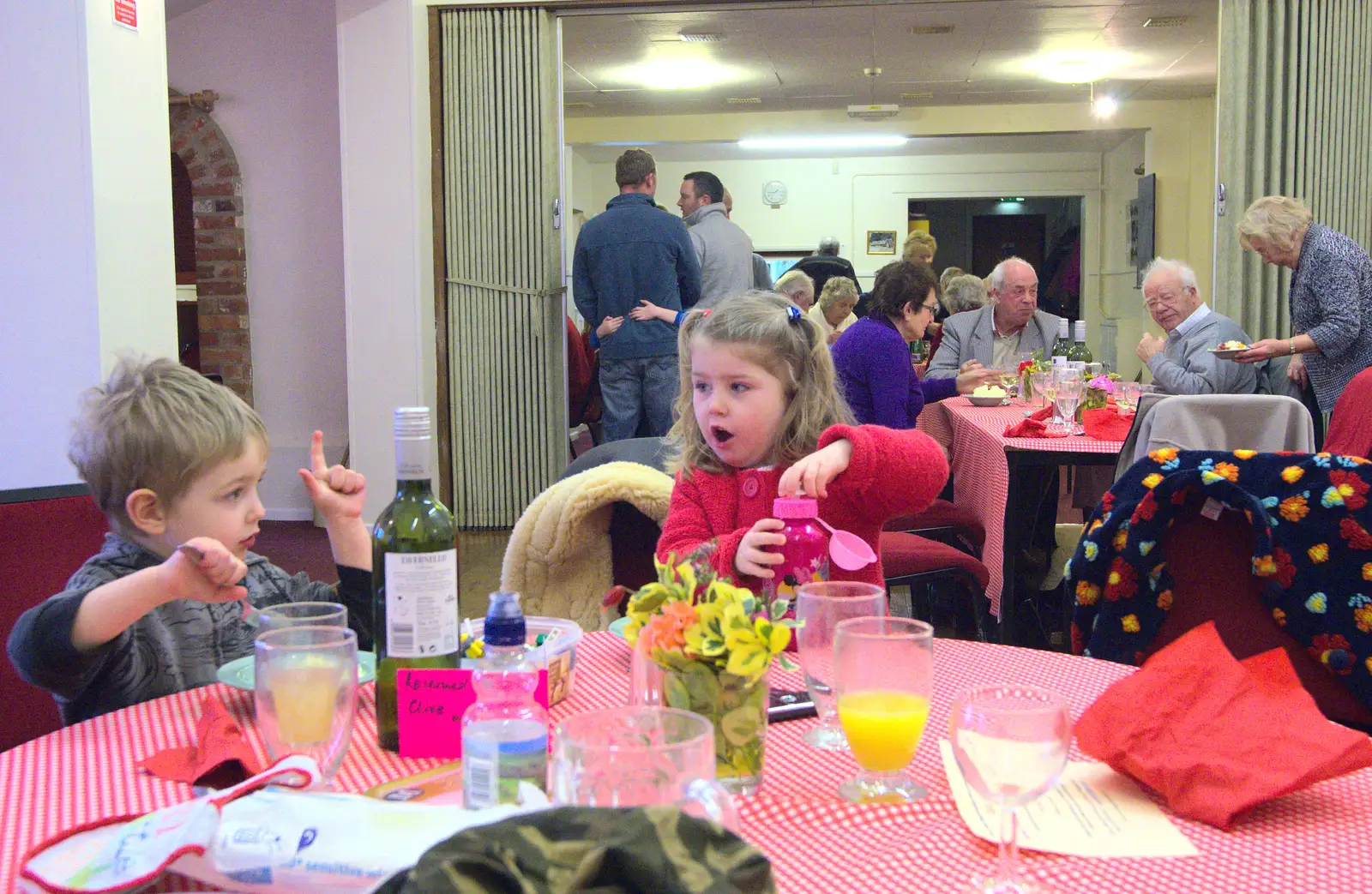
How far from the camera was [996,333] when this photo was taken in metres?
5.79

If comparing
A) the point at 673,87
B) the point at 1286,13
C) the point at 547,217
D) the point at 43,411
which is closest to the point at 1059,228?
the point at 673,87

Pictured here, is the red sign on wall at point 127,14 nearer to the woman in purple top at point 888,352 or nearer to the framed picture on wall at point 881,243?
the woman in purple top at point 888,352

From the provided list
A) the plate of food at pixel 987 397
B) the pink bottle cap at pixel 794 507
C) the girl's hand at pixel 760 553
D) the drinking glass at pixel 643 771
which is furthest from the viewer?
the plate of food at pixel 987 397

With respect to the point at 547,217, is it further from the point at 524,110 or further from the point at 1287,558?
the point at 1287,558

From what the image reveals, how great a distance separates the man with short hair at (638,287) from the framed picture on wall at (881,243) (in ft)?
25.4

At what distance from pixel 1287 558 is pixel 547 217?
200 inches

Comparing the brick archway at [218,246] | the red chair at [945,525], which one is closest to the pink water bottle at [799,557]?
the red chair at [945,525]

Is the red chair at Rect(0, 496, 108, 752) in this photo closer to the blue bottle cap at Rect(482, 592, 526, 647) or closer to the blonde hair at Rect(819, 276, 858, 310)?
the blue bottle cap at Rect(482, 592, 526, 647)

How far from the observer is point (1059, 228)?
13539 mm

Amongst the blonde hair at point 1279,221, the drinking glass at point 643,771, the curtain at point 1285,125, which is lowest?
the drinking glass at point 643,771

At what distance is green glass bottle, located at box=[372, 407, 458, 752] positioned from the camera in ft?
3.36

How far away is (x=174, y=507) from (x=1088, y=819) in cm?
109

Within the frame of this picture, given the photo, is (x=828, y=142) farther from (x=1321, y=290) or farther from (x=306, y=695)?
(x=306, y=695)

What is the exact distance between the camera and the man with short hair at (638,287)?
5723 mm
